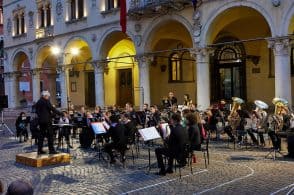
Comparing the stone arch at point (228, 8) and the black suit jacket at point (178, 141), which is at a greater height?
the stone arch at point (228, 8)

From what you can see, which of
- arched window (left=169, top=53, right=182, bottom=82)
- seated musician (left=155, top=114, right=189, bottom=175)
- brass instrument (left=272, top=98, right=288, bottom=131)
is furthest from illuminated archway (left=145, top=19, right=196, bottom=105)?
seated musician (left=155, top=114, right=189, bottom=175)

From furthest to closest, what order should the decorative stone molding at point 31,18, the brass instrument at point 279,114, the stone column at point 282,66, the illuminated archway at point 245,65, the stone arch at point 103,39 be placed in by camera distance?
the decorative stone molding at point 31,18 → the stone arch at point 103,39 → the illuminated archway at point 245,65 → the stone column at point 282,66 → the brass instrument at point 279,114

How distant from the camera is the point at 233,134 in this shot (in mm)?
15141

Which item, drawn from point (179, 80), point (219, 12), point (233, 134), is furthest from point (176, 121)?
point (179, 80)

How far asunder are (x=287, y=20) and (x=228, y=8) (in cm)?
296

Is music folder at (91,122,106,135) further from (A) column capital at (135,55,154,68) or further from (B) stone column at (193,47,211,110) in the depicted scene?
(A) column capital at (135,55,154,68)

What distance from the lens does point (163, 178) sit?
33.7ft

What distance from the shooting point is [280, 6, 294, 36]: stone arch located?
17.5 m

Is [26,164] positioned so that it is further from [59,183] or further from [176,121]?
[176,121]

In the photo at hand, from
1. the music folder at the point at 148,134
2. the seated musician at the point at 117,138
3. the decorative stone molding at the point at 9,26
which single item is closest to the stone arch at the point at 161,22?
the seated musician at the point at 117,138

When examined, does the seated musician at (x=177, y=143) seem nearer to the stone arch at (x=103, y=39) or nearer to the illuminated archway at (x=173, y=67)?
the illuminated archway at (x=173, y=67)

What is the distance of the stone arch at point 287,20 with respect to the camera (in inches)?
690

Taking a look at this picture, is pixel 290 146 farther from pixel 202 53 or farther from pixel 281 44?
pixel 202 53

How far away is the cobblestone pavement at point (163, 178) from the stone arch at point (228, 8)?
686 centimetres
